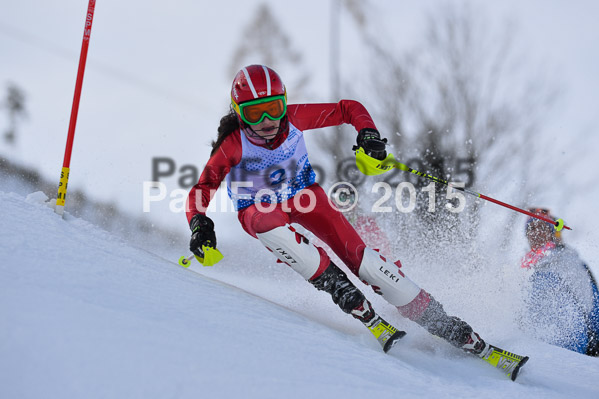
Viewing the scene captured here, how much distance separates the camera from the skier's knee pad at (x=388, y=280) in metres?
2.71

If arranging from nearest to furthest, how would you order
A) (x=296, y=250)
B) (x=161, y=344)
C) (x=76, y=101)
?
(x=161, y=344)
(x=296, y=250)
(x=76, y=101)

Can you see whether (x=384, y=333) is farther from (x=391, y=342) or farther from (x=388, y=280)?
(x=388, y=280)

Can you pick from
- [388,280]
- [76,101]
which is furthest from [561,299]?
[76,101]

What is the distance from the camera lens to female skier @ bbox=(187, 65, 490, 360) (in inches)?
104

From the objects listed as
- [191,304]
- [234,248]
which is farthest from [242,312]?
[234,248]

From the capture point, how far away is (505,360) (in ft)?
8.25

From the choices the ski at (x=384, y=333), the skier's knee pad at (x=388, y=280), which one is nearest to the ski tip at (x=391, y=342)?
the ski at (x=384, y=333)

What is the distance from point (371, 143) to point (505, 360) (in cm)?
140

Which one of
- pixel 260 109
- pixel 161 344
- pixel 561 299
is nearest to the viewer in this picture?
pixel 161 344

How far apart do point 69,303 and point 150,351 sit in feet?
1.09

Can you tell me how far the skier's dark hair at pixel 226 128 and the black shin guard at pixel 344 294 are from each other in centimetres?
104

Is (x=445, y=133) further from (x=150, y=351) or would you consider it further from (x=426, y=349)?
(x=150, y=351)

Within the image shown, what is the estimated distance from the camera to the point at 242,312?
2.07 meters

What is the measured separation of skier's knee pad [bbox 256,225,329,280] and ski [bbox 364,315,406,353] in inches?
16.4
